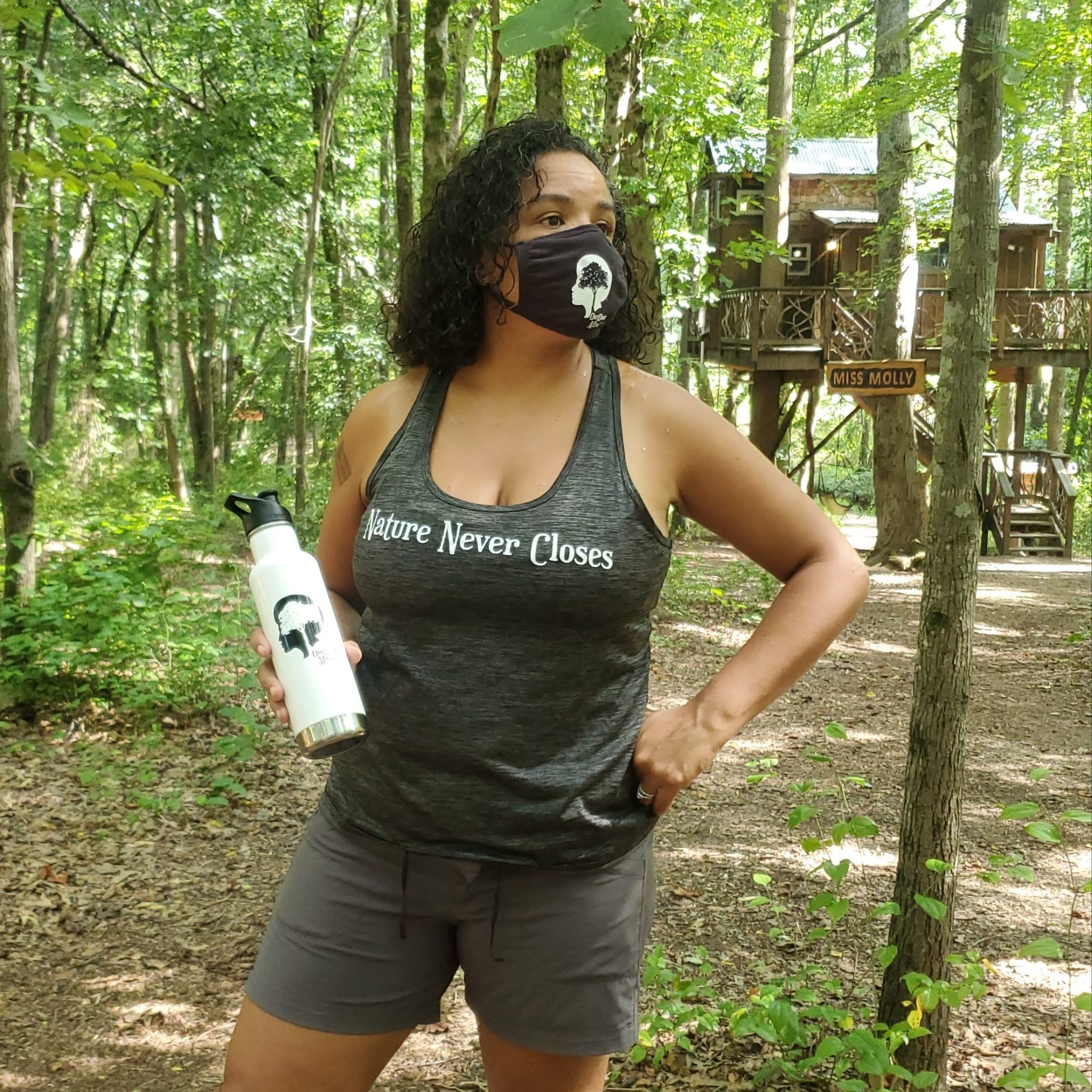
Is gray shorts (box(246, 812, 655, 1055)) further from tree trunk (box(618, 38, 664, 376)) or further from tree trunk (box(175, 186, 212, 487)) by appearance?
tree trunk (box(175, 186, 212, 487))

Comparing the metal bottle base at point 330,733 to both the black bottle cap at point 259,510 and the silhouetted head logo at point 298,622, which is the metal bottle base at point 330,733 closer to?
the silhouetted head logo at point 298,622

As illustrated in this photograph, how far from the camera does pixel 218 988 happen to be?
3.95m

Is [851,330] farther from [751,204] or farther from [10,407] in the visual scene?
[10,407]

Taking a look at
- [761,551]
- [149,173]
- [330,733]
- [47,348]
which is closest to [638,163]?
[149,173]

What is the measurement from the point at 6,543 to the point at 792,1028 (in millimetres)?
5458

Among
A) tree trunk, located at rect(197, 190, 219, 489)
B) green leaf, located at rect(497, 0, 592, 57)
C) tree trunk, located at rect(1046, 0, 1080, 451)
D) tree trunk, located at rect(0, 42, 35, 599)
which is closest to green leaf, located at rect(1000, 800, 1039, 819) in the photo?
green leaf, located at rect(497, 0, 592, 57)

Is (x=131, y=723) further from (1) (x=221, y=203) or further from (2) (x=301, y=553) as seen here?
(1) (x=221, y=203)

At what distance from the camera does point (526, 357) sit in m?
1.99

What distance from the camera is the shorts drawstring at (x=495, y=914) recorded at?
1771 millimetres

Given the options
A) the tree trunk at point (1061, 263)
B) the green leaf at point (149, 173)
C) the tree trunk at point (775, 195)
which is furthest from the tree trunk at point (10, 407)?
the tree trunk at point (1061, 263)

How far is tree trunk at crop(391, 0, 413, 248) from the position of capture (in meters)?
10.4

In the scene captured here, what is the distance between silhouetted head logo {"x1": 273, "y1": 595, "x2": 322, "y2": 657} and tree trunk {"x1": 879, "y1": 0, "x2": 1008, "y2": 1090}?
1762 millimetres

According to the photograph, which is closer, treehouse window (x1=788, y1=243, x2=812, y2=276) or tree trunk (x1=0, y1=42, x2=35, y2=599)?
tree trunk (x1=0, y1=42, x2=35, y2=599)

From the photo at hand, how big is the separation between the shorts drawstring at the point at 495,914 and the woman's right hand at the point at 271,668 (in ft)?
1.41
